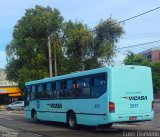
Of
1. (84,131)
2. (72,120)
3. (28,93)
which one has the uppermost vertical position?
(28,93)

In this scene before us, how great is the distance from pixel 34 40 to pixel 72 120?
32675 millimetres

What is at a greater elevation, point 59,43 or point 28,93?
point 59,43

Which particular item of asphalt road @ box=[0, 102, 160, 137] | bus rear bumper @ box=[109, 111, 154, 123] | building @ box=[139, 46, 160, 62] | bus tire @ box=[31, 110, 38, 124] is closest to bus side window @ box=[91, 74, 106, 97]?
bus rear bumper @ box=[109, 111, 154, 123]

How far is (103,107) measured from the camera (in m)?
19.4

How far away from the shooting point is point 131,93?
1958 cm

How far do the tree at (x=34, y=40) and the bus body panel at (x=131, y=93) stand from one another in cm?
3324

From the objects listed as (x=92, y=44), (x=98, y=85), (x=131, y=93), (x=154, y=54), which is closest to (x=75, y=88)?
(x=98, y=85)

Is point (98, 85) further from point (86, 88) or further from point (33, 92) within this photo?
point (33, 92)

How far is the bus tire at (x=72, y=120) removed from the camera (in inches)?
887

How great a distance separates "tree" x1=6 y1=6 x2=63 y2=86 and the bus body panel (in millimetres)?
33245

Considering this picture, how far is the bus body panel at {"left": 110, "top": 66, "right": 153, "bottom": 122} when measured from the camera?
62.9 feet

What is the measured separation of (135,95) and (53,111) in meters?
6.96

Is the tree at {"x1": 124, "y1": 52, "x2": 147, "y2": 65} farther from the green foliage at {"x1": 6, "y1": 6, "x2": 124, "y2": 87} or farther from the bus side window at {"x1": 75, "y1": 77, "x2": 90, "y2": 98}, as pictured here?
the bus side window at {"x1": 75, "y1": 77, "x2": 90, "y2": 98}

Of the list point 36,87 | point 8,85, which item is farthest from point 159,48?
point 36,87
